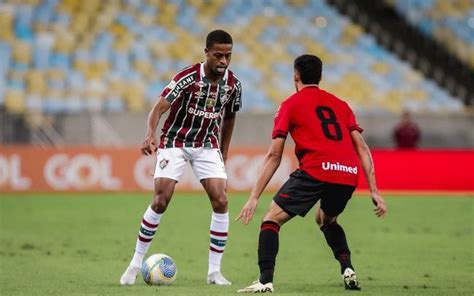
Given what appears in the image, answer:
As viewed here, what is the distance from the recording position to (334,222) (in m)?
9.30

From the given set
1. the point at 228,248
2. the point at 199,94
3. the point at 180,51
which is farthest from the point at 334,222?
the point at 180,51

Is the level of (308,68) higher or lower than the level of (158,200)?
higher

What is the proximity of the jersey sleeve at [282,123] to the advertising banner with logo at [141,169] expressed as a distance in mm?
16376

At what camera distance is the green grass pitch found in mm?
9430

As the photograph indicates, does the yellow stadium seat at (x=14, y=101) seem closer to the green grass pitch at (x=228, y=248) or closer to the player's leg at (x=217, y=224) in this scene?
the green grass pitch at (x=228, y=248)

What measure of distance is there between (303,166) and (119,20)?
22.7 metres

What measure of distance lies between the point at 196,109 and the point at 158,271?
161 cm

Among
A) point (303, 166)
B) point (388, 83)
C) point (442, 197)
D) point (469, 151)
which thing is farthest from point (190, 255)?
point (388, 83)

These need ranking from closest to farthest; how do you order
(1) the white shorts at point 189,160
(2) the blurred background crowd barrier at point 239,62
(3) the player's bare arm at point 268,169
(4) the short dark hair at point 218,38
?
(3) the player's bare arm at point 268,169 → (4) the short dark hair at point 218,38 → (1) the white shorts at point 189,160 → (2) the blurred background crowd barrier at point 239,62

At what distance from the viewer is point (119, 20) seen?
30.5 m

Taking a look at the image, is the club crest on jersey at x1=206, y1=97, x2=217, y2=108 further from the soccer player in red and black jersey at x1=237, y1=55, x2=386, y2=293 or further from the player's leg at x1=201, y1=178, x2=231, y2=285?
the soccer player in red and black jersey at x1=237, y1=55, x2=386, y2=293

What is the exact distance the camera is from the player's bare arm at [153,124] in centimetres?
925

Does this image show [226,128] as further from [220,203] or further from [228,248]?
[228,248]

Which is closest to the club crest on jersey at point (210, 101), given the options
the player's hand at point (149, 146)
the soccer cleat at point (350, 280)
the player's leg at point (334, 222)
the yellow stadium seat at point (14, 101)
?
the player's hand at point (149, 146)
